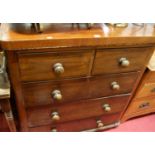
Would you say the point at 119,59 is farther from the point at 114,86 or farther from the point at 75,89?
the point at 75,89

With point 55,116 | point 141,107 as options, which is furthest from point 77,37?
point 141,107

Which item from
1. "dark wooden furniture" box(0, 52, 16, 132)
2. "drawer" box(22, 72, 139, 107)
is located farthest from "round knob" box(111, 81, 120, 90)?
"dark wooden furniture" box(0, 52, 16, 132)

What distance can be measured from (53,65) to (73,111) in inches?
16.2

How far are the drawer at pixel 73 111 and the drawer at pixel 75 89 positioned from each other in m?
0.05

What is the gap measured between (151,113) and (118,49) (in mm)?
1061

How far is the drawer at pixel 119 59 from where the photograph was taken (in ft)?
2.65

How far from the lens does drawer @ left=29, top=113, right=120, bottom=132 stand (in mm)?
1109

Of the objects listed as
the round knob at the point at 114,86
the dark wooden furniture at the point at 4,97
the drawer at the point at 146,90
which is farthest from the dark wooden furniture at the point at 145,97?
the dark wooden furniture at the point at 4,97

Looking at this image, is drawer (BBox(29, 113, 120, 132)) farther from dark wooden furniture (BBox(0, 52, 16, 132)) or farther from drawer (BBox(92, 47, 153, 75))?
drawer (BBox(92, 47, 153, 75))

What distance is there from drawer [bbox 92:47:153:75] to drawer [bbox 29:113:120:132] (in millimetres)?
462

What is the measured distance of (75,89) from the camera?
36.0 inches

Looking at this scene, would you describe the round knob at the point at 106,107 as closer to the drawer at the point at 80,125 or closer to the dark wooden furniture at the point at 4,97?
the drawer at the point at 80,125
